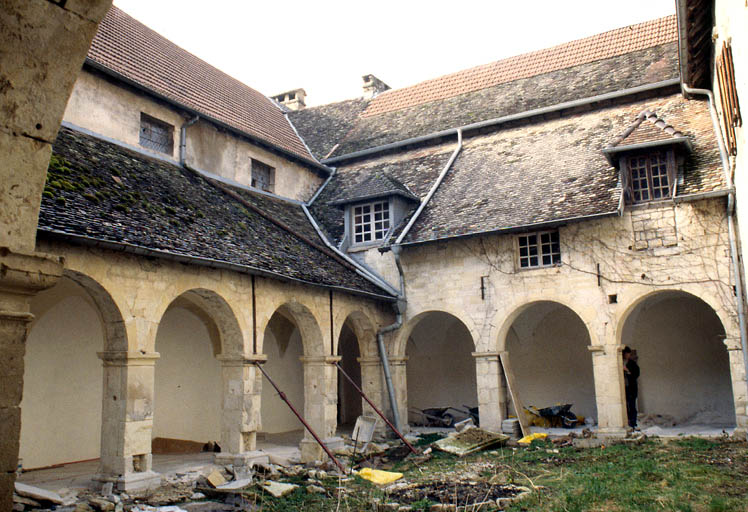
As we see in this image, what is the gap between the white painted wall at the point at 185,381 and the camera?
499 inches

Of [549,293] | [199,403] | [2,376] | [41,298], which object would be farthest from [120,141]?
[2,376]

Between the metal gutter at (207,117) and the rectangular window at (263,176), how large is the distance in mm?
441

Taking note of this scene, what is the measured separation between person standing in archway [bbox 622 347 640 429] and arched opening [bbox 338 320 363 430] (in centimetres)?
658

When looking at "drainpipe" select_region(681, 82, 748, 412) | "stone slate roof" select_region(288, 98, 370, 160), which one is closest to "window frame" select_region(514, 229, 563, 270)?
"drainpipe" select_region(681, 82, 748, 412)

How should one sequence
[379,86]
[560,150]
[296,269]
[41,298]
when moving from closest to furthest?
[41,298] < [296,269] < [560,150] < [379,86]

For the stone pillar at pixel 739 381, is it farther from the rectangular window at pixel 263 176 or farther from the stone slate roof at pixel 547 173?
the rectangular window at pixel 263 176

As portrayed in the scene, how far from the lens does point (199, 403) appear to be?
13.2 meters

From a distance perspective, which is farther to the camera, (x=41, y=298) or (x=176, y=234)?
(x=41, y=298)

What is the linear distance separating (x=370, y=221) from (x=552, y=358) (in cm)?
539

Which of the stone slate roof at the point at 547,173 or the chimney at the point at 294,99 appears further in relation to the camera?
the chimney at the point at 294,99

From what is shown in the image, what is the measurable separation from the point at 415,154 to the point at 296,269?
20.3 ft

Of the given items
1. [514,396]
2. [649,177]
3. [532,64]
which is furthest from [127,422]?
[532,64]

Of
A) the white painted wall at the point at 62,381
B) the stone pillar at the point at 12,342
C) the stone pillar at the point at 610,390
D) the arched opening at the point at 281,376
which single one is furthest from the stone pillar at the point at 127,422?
the stone pillar at the point at 610,390

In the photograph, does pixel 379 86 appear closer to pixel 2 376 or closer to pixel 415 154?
pixel 415 154
